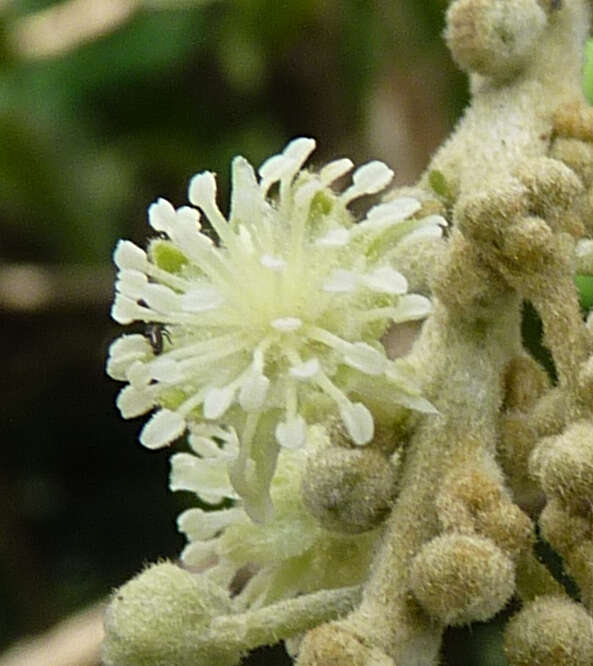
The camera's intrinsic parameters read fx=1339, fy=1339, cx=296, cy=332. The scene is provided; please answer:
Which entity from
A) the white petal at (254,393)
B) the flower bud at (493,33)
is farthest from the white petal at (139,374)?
the flower bud at (493,33)

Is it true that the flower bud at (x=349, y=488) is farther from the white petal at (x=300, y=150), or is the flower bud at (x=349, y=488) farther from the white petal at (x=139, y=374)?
the white petal at (x=300, y=150)

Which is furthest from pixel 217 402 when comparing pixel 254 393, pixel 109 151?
pixel 109 151

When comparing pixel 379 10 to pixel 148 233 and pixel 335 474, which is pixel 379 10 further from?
pixel 335 474

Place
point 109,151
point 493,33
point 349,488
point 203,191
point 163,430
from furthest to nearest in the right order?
point 109,151, point 493,33, point 203,191, point 163,430, point 349,488

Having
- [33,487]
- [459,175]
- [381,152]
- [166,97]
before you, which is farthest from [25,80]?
[459,175]

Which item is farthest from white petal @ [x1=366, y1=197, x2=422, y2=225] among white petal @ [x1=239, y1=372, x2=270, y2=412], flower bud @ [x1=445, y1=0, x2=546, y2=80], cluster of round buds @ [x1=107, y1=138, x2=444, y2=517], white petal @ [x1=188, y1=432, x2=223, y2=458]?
flower bud @ [x1=445, y1=0, x2=546, y2=80]

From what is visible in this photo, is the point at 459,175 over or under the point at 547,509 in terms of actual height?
over

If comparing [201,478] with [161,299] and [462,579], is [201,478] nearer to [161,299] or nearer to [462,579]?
[161,299]
